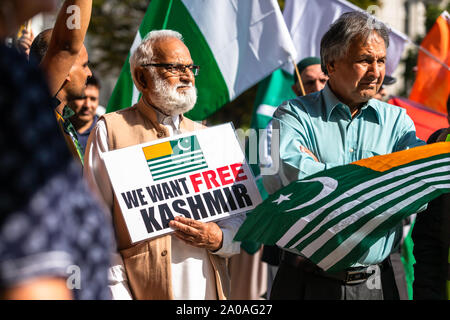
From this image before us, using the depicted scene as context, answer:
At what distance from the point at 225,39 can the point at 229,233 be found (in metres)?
2.34

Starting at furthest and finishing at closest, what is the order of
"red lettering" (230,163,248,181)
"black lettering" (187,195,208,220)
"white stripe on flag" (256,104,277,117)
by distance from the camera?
1. "white stripe on flag" (256,104,277,117)
2. "red lettering" (230,163,248,181)
3. "black lettering" (187,195,208,220)

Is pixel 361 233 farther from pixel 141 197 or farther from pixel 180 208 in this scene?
pixel 141 197

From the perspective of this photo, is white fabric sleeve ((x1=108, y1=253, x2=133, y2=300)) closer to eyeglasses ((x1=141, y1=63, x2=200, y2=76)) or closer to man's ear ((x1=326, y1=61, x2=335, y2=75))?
eyeglasses ((x1=141, y1=63, x2=200, y2=76))

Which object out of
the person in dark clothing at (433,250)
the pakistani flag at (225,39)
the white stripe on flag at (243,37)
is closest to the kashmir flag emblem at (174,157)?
the person in dark clothing at (433,250)

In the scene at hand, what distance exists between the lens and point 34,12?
1.38 m

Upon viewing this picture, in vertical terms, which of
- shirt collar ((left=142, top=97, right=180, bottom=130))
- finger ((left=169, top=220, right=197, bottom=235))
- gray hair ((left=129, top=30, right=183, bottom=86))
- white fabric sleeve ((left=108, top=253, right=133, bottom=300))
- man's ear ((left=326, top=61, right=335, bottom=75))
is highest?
gray hair ((left=129, top=30, right=183, bottom=86))

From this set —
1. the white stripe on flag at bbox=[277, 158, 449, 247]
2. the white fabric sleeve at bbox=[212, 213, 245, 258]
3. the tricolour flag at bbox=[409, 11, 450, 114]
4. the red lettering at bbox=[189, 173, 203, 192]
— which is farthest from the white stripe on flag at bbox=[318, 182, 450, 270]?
the tricolour flag at bbox=[409, 11, 450, 114]

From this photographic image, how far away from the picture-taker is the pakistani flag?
5137 millimetres

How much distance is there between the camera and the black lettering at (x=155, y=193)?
3.19 metres

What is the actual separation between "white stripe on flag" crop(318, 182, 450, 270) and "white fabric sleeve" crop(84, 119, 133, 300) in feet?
3.09

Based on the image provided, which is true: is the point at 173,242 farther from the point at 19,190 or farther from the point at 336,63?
the point at 19,190

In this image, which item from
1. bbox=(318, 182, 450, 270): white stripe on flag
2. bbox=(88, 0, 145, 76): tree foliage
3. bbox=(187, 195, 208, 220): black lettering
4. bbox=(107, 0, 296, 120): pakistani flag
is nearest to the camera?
bbox=(318, 182, 450, 270): white stripe on flag

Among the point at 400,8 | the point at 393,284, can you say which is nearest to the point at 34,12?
the point at 393,284

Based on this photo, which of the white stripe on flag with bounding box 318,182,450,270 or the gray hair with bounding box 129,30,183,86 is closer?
the white stripe on flag with bounding box 318,182,450,270
